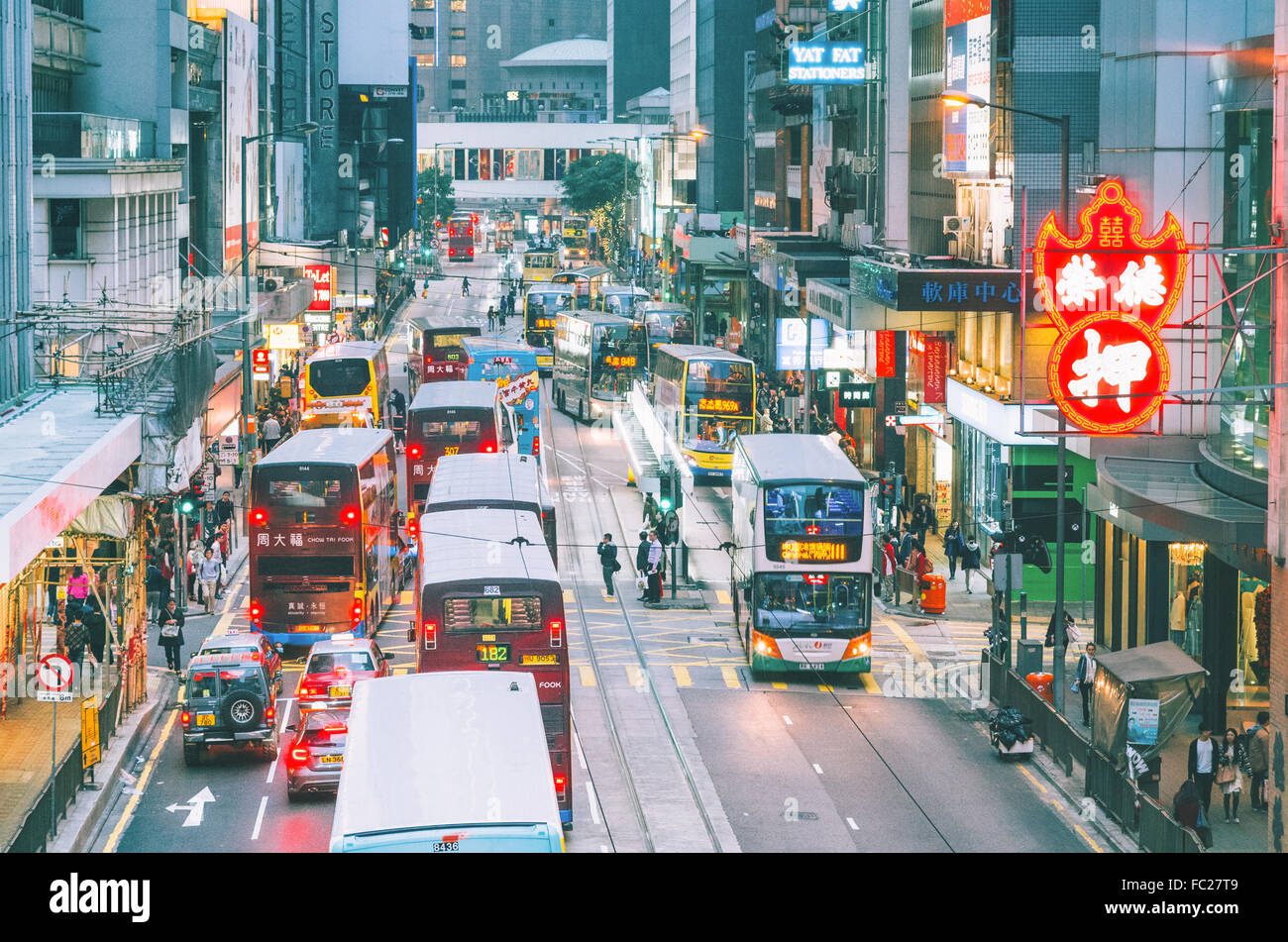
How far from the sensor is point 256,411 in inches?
2429

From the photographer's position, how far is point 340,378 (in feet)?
185

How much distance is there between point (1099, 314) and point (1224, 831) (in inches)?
279

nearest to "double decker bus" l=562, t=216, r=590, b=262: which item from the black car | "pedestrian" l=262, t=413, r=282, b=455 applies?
"pedestrian" l=262, t=413, r=282, b=455

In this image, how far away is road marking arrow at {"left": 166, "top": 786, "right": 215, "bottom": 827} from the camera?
2477 centimetres

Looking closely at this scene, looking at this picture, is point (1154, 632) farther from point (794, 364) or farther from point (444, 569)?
point (794, 364)

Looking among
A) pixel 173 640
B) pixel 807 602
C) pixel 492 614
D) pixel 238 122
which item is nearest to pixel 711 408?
pixel 807 602

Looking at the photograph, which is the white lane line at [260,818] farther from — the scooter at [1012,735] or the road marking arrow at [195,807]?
the scooter at [1012,735]

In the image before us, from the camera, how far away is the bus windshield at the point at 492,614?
24.7 m

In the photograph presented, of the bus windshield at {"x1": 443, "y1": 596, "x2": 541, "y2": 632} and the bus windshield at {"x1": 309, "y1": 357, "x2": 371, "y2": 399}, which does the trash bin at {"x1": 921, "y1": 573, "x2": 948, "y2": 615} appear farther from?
the bus windshield at {"x1": 309, "y1": 357, "x2": 371, "y2": 399}

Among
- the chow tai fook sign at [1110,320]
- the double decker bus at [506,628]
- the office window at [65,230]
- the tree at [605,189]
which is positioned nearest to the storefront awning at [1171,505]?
the chow tai fook sign at [1110,320]

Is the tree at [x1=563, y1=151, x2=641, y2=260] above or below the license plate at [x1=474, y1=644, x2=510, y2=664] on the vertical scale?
above

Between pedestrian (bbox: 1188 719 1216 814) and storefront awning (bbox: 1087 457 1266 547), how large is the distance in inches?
111

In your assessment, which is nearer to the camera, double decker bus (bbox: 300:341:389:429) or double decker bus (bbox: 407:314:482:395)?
double decker bus (bbox: 300:341:389:429)
